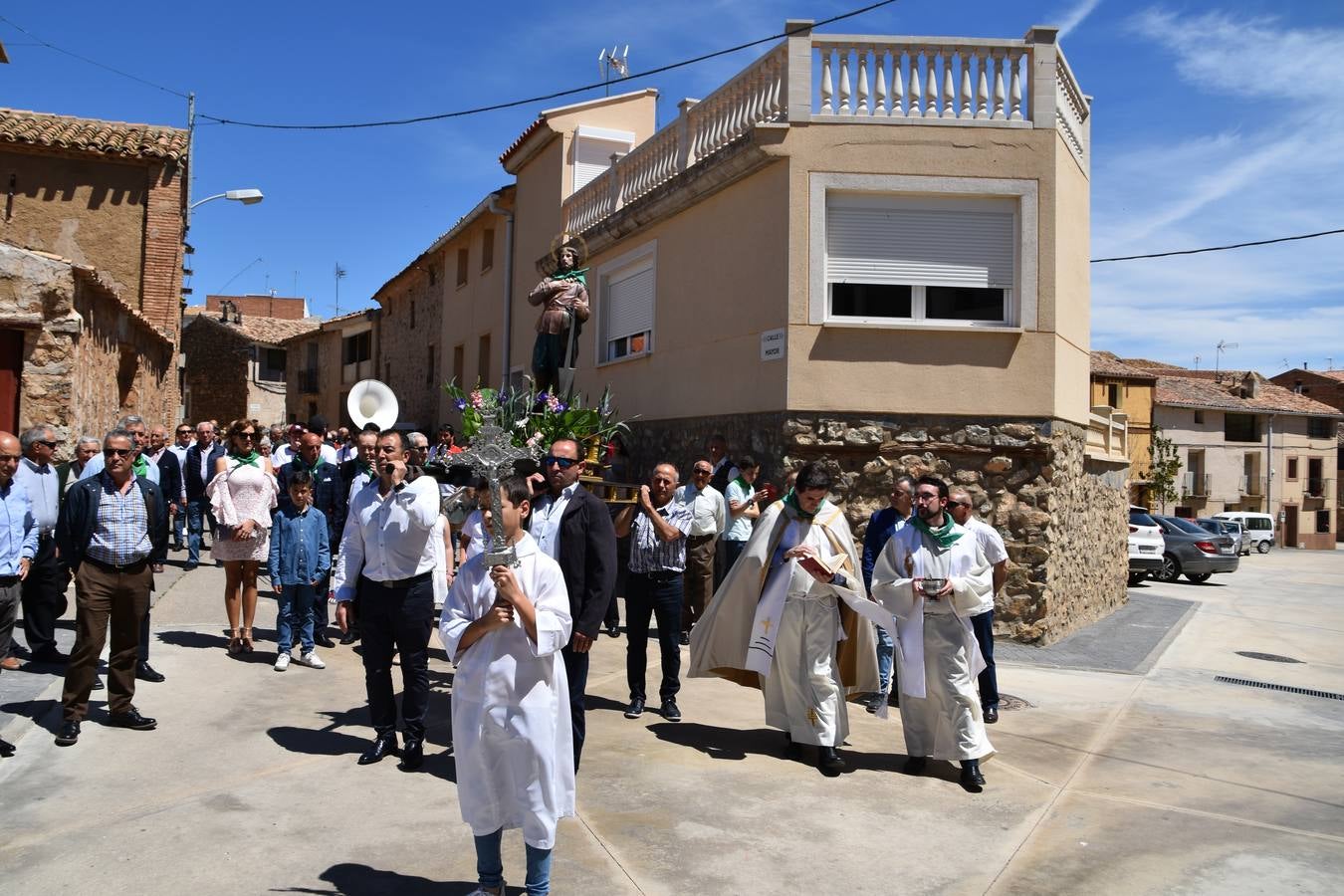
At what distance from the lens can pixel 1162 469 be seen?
161 feet

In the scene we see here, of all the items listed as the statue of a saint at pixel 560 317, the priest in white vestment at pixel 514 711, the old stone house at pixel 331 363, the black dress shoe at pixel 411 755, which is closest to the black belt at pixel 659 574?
the black dress shoe at pixel 411 755

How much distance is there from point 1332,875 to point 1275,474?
5824 centimetres

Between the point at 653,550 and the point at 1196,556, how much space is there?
22011 mm

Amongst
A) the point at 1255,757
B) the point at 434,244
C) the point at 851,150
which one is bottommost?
the point at 1255,757

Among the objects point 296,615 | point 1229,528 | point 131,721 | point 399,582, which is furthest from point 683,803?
point 1229,528

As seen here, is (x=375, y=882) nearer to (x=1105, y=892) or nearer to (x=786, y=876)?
(x=786, y=876)

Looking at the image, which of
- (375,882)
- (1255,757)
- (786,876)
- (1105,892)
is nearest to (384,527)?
(375,882)

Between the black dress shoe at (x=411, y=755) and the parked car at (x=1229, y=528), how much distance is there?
1149 inches

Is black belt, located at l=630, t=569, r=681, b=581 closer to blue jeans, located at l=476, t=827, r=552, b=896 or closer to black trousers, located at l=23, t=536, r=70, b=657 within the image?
blue jeans, located at l=476, t=827, r=552, b=896

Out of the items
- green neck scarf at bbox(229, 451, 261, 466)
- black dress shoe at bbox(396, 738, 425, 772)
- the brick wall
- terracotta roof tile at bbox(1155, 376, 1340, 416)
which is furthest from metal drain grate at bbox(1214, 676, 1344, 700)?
terracotta roof tile at bbox(1155, 376, 1340, 416)

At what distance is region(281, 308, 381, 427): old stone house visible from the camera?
38031 mm

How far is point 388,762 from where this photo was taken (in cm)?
603

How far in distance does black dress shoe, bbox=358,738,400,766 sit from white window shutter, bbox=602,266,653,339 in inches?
380

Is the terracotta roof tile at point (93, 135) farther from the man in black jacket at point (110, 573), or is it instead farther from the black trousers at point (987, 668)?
the black trousers at point (987, 668)
